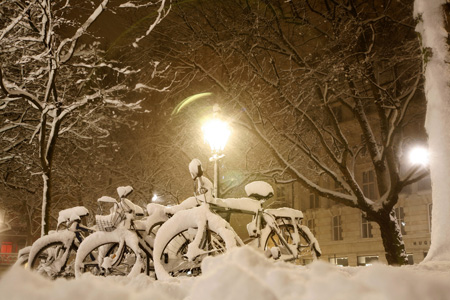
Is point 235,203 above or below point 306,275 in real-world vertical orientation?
above

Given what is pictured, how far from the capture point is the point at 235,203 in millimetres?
6438

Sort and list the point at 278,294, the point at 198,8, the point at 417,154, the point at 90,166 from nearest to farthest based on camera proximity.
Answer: the point at 278,294 < the point at 417,154 < the point at 198,8 < the point at 90,166

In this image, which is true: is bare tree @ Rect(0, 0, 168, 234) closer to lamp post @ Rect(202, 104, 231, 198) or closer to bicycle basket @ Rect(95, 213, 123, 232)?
lamp post @ Rect(202, 104, 231, 198)

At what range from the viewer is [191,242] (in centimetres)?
589

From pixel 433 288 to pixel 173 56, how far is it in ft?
Answer: 44.0

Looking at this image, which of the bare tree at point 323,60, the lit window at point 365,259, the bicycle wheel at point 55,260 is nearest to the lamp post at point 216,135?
the bare tree at point 323,60

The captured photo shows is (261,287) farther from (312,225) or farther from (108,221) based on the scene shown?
(312,225)

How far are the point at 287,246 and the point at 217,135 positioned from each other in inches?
140

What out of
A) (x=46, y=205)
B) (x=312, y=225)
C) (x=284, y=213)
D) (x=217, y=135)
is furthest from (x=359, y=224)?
(x=284, y=213)

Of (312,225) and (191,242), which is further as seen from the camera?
(312,225)

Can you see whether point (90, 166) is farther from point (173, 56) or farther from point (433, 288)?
point (433, 288)

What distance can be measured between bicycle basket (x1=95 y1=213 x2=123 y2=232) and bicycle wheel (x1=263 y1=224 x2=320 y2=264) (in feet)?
7.86

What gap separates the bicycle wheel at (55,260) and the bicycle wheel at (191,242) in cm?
236

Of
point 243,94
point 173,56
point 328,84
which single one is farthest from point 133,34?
point 328,84
